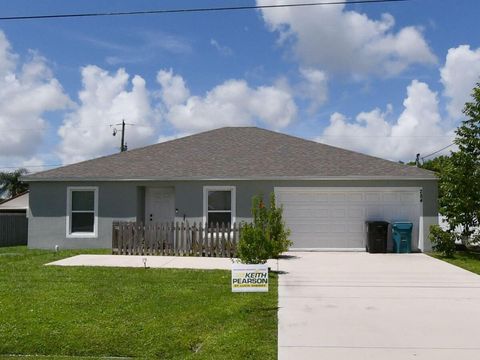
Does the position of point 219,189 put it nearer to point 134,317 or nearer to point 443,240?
point 443,240

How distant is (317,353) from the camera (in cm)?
571

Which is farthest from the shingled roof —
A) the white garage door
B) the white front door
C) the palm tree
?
the palm tree

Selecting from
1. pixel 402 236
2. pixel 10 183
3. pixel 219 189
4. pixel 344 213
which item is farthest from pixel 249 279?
pixel 10 183

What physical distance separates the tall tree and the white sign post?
889 centimetres

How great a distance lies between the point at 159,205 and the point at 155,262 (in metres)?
4.92

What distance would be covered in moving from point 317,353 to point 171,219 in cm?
1277

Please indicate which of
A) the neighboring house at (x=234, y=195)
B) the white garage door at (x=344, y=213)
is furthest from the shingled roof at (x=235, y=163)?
the white garage door at (x=344, y=213)

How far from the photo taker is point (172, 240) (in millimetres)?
15109

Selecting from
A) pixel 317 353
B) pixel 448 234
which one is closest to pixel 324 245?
pixel 448 234

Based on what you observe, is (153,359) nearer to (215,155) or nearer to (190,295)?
(190,295)

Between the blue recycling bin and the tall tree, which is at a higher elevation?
the tall tree

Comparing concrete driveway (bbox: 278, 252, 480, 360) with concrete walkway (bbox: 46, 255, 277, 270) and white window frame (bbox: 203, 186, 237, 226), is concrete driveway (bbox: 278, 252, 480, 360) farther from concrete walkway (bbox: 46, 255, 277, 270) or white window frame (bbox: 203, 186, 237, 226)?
white window frame (bbox: 203, 186, 237, 226)

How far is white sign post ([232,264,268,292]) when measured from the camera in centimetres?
877

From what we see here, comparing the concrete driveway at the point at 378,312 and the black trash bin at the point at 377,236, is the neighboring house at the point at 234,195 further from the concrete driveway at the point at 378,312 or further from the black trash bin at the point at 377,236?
the concrete driveway at the point at 378,312
